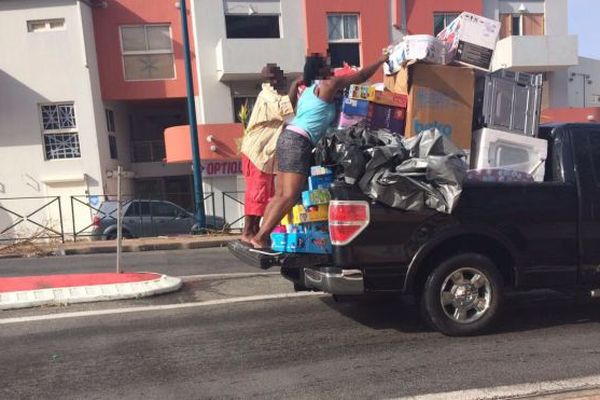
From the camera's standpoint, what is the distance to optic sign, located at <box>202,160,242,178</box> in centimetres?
2134

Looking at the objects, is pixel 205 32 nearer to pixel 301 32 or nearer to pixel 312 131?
pixel 301 32

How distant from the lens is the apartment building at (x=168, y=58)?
2075cm

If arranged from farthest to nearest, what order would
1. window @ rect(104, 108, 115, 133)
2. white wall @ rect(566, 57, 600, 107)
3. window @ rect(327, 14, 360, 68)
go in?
1. white wall @ rect(566, 57, 600, 107)
2. window @ rect(104, 108, 115, 133)
3. window @ rect(327, 14, 360, 68)

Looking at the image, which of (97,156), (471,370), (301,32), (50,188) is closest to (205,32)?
(301,32)

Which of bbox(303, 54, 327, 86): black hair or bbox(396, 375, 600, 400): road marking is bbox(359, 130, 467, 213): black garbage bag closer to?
bbox(303, 54, 327, 86): black hair

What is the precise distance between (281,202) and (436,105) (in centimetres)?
166

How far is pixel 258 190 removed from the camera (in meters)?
6.12

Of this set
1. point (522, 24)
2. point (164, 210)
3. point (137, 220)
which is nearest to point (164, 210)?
point (164, 210)

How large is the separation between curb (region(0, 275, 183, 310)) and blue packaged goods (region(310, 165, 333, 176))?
2.96 meters

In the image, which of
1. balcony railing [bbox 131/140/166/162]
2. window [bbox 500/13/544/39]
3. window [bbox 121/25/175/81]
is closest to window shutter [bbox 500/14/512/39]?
window [bbox 500/13/544/39]

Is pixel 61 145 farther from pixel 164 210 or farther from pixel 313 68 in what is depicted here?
pixel 313 68

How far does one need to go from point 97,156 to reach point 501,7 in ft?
56.5

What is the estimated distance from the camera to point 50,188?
21.2 metres

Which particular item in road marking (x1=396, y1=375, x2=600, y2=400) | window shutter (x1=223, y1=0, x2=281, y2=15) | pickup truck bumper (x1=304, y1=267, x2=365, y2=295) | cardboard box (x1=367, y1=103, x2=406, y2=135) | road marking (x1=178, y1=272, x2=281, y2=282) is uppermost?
window shutter (x1=223, y1=0, x2=281, y2=15)
